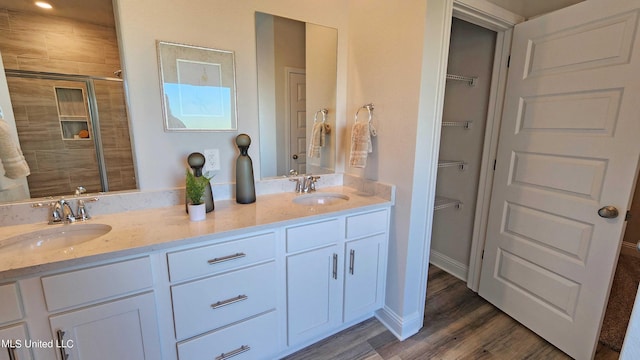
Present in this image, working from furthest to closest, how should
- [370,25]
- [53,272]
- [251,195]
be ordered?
[370,25], [251,195], [53,272]

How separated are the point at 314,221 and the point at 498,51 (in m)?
1.74

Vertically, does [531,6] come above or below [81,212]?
above

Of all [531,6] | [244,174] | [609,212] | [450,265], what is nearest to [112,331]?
[244,174]

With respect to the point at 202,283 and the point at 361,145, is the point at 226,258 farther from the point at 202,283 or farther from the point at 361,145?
the point at 361,145

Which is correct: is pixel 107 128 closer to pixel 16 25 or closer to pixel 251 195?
pixel 16 25

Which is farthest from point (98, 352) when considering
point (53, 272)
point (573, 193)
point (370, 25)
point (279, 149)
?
point (573, 193)

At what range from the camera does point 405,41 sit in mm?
1515

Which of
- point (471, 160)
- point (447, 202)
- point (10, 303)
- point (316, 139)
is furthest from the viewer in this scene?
point (447, 202)

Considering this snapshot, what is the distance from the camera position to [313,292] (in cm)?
152

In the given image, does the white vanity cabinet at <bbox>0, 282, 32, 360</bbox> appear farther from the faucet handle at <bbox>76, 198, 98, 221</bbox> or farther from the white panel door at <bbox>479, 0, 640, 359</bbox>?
the white panel door at <bbox>479, 0, 640, 359</bbox>

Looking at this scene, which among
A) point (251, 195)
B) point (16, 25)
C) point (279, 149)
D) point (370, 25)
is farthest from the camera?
point (279, 149)

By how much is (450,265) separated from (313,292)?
1.58m

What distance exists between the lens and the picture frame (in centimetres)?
149

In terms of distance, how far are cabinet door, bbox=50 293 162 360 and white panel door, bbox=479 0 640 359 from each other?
2.15 meters
